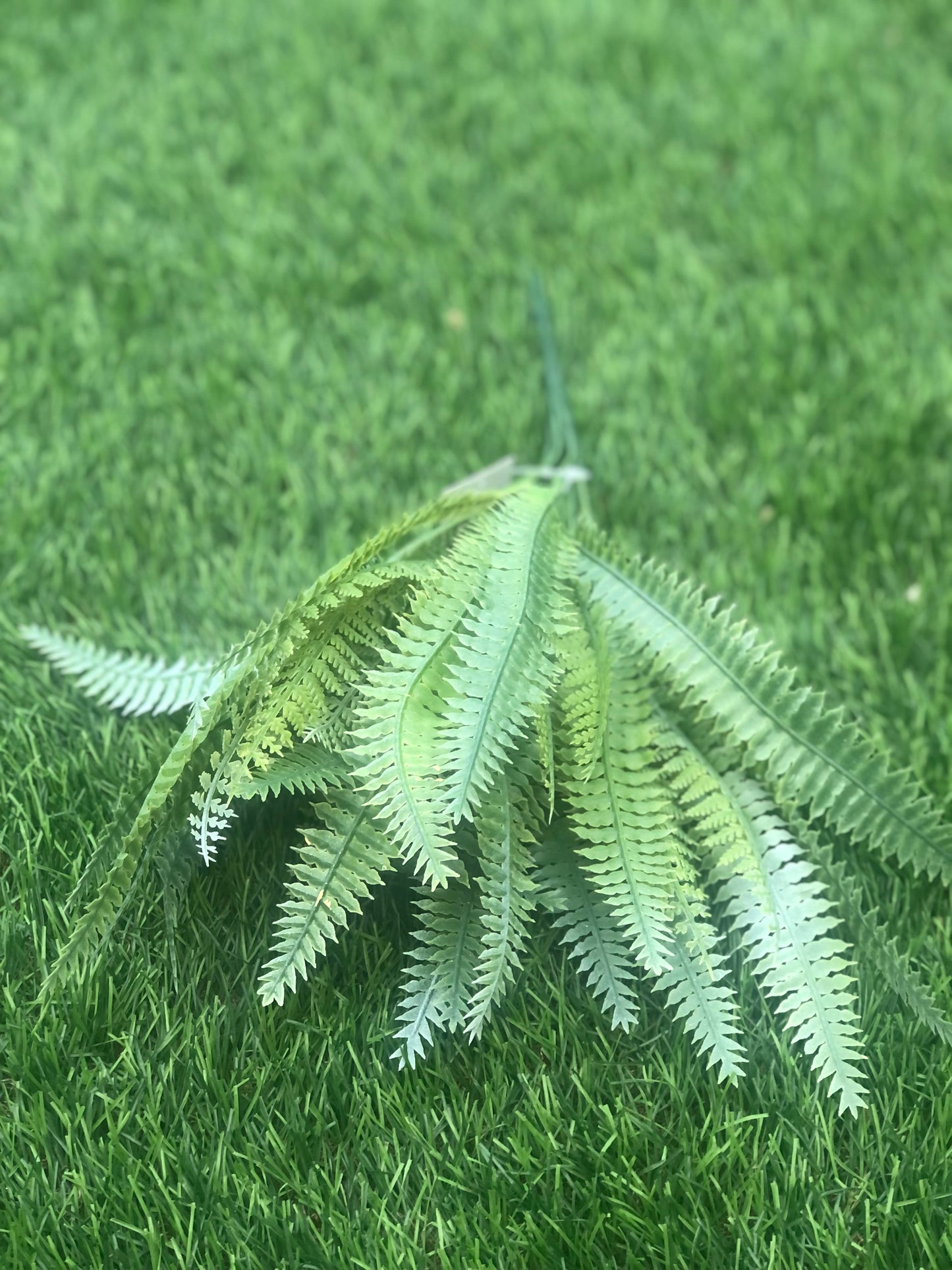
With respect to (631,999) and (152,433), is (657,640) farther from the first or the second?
(152,433)

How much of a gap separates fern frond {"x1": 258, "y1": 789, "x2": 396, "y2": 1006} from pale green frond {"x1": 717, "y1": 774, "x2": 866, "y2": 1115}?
47 centimetres

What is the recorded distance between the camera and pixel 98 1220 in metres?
1.17

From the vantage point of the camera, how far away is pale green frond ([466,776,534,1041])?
1.22 m

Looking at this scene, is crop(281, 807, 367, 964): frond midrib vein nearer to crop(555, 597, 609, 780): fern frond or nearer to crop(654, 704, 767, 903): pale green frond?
crop(555, 597, 609, 780): fern frond

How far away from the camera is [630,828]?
1320mm

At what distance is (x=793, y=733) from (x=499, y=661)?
1.41ft

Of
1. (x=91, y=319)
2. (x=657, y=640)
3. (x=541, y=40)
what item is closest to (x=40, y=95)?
(x=91, y=319)

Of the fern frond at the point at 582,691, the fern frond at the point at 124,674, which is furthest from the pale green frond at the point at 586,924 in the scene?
the fern frond at the point at 124,674

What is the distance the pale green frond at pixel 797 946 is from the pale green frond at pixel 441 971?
0.34 meters

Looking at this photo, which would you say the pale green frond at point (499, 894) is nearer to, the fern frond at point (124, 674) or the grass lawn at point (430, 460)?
the grass lawn at point (430, 460)

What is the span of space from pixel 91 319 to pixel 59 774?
1122 mm

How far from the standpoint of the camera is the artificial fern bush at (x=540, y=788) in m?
1.23

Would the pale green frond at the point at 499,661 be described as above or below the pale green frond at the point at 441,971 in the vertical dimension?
above

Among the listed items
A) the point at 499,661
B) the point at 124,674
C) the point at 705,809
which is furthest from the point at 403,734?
the point at 124,674
